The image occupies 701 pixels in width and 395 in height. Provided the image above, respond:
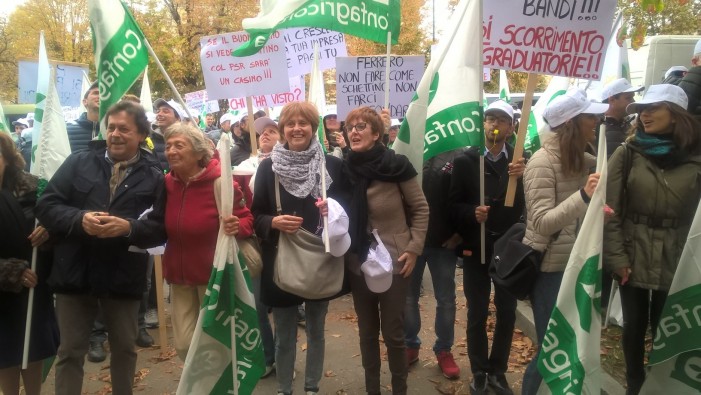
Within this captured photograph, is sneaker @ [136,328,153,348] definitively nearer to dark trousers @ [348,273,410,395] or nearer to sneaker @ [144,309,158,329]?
sneaker @ [144,309,158,329]

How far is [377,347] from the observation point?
156 inches

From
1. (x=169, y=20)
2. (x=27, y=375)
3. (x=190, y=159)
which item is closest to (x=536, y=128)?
(x=190, y=159)

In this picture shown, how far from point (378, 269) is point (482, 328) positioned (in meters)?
1.12

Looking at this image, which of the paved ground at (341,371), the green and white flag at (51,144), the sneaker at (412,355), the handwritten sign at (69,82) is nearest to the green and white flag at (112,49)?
the green and white flag at (51,144)

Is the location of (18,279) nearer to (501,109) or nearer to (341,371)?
(341,371)

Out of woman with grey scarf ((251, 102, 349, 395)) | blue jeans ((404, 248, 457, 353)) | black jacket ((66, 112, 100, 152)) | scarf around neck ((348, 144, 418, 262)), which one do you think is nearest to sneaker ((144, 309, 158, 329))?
black jacket ((66, 112, 100, 152))

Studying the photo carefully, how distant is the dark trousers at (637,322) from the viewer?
345cm

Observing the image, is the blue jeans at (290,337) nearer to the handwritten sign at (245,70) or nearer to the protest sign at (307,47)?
the handwritten sign at (245,70)

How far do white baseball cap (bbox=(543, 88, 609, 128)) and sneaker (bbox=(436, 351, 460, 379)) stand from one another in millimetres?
2154

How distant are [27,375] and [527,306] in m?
4.47

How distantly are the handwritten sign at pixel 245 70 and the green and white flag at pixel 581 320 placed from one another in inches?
113

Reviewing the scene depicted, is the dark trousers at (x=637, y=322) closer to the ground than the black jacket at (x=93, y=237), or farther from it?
closer to the ground

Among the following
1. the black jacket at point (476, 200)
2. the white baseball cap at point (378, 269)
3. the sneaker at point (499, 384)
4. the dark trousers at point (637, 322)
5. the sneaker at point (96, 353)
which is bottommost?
the sneaker at point (96, 353)

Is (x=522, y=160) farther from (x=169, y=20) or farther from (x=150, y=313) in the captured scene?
(x=169, y=20)
